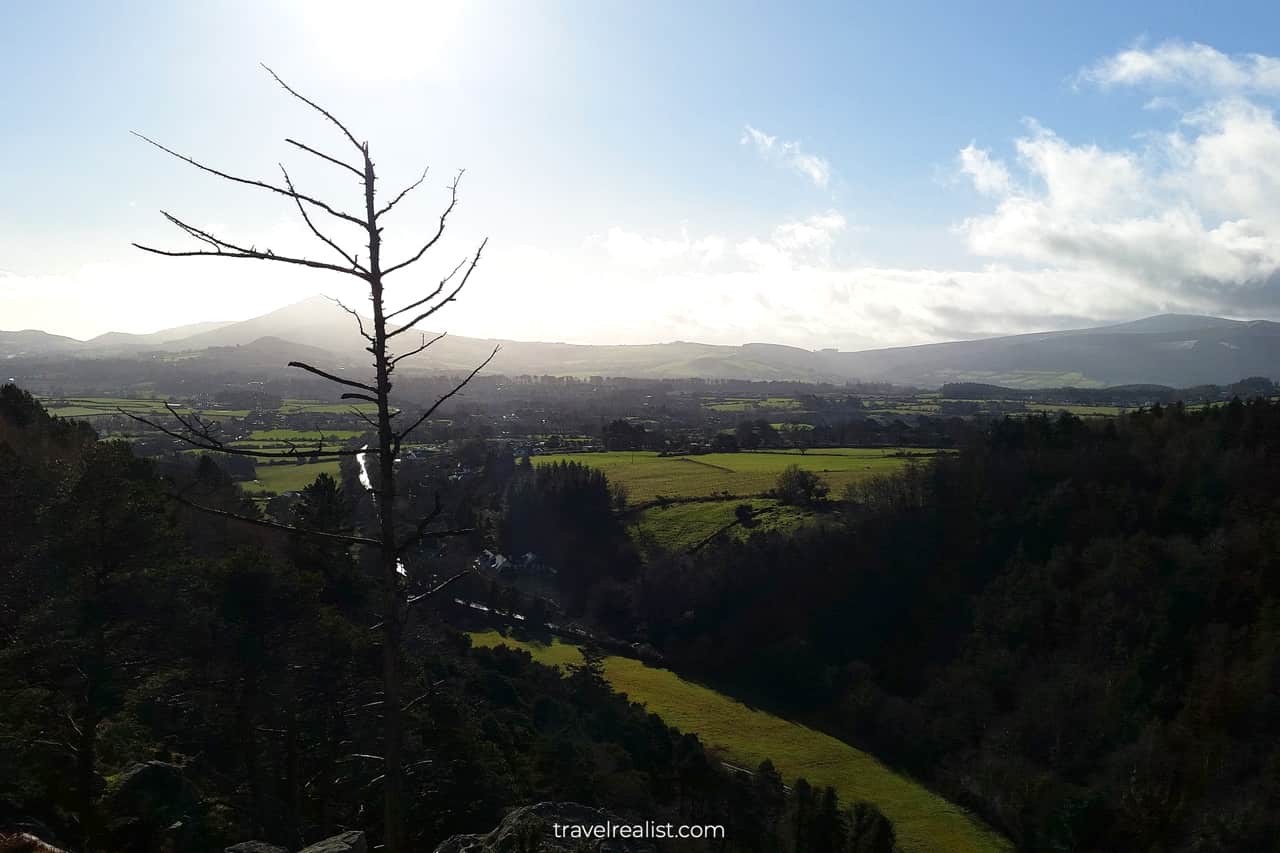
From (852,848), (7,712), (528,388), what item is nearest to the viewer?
(7,712)

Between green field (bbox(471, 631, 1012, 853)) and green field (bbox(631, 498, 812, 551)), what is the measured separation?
10176 millimetres

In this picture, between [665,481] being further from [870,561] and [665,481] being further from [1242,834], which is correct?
[1242,834]

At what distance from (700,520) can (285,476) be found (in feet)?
106

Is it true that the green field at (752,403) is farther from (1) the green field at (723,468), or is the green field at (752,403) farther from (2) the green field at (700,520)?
(2) the green field at (700,520)

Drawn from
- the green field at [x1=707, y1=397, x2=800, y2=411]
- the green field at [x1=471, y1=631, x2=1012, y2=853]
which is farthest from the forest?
the green field at [x1=707, y1=397, x2=800, y2=411]

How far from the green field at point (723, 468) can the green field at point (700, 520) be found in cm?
216

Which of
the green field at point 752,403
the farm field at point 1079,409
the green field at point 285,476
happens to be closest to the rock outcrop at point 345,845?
the green field at point 285,476

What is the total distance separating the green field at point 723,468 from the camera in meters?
52.0

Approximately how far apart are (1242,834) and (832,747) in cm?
1345

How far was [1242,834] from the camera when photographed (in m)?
18.9

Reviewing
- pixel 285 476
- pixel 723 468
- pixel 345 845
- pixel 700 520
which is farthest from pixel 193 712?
pixel 723 468

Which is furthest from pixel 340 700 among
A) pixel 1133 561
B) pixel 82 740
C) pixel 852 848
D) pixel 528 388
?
pixel 528 388

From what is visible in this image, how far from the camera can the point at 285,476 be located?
5650 cm

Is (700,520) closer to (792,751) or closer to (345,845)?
(792,751)
